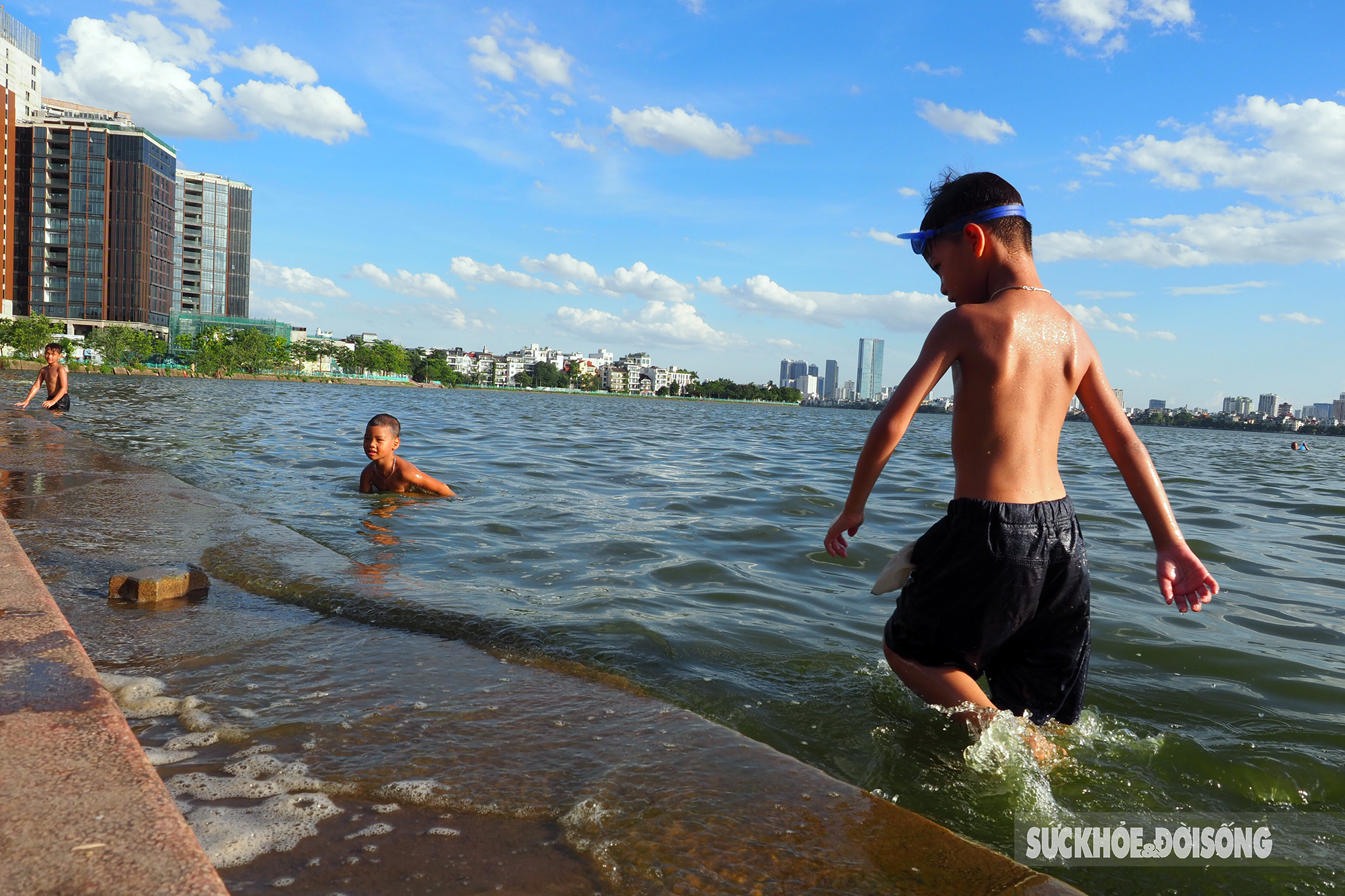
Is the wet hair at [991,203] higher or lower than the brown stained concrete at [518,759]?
higher

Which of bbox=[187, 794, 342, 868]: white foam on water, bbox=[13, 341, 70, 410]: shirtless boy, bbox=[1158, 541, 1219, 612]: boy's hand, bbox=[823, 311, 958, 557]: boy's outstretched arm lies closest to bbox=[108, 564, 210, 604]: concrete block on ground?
bbox=[187, 794, 342, 868]: white foam on water

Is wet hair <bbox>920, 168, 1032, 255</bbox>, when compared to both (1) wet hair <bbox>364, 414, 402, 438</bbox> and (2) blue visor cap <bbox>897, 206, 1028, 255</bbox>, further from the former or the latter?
(1) wet hair <bbox>364, 414, 402, 438</bbox>

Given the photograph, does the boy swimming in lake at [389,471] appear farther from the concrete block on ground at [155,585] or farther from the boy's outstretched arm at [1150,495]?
the boy's outstretched arm at [1150,495]

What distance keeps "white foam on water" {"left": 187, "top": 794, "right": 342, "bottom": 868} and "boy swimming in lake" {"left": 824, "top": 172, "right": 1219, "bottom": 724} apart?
6.13ft

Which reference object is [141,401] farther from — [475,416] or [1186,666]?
[1186,666]

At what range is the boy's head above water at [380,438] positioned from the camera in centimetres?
845

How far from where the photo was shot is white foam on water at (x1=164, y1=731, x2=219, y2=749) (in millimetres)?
2291

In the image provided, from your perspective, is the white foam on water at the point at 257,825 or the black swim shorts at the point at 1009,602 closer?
the white foam on water at the point at 257,825

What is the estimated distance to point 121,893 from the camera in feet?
4.16

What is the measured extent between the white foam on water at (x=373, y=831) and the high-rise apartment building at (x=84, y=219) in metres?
121

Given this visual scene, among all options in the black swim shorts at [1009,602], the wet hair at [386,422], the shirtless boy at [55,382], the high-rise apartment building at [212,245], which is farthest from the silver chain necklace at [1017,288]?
the high-rise apartment building at [212,245]

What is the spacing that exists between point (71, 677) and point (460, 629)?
5.84 ft

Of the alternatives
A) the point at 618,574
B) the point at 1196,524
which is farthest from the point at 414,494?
the point at 1196,524

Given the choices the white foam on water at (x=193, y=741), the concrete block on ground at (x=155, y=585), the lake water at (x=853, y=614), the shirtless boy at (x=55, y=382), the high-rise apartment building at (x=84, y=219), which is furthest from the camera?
the high-rise apartment building at (x=84, y=219)
